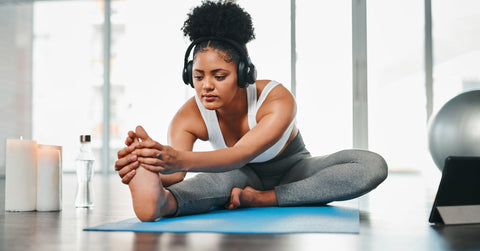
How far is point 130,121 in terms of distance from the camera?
18.4 ft

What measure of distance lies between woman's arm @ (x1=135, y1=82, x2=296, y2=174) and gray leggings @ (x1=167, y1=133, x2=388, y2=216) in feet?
0.52

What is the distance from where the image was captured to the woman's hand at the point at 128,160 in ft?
4.12

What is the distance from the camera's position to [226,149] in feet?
4.41

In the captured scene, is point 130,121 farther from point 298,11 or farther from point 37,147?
point 37,147

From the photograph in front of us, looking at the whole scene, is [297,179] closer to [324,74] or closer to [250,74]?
[250,74]

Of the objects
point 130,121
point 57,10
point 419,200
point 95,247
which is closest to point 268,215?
point 95,247

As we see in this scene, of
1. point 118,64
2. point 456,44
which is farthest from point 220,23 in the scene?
point 118,64

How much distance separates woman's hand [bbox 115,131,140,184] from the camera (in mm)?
1255

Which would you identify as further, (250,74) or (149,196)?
(250,74)

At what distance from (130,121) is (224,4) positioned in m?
4.21

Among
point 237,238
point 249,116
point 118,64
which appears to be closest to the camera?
point 237,238

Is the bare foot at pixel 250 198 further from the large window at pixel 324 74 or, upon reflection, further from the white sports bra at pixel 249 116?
the large window at pixel 324 74

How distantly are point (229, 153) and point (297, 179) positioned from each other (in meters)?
0.55

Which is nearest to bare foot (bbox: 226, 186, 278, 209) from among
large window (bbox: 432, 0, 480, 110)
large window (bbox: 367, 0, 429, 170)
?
large window (bbox: 367, 0, 429, 170)
